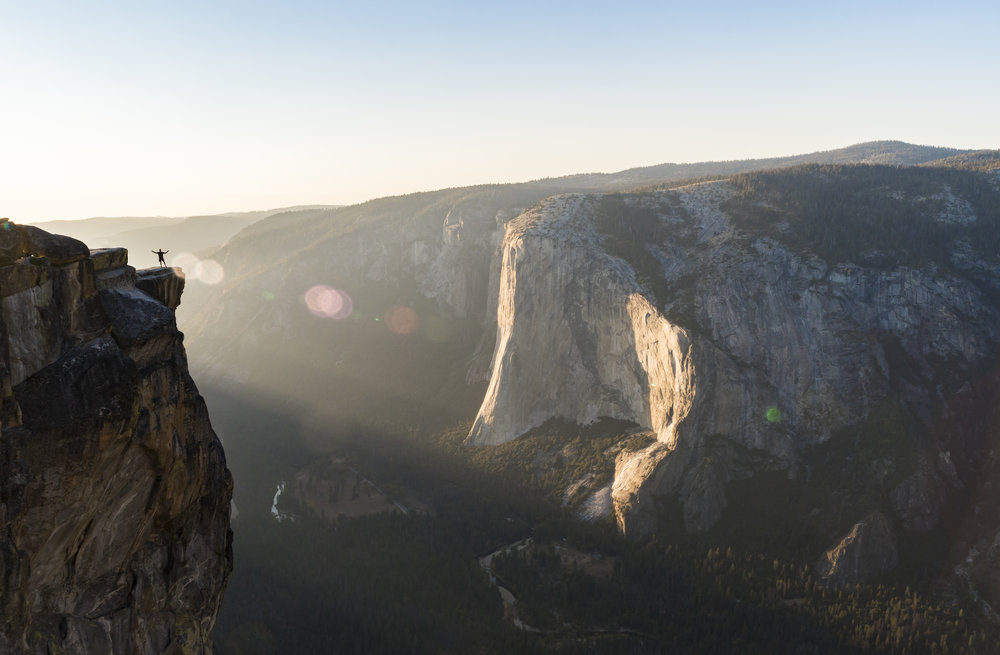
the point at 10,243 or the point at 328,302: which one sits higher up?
the point at 10,243

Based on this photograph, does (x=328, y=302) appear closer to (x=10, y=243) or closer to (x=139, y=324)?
(x=139, y=324)

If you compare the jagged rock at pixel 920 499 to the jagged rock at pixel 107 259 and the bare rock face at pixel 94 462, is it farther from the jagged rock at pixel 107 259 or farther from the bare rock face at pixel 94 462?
the jagged rock at pixel 107 259

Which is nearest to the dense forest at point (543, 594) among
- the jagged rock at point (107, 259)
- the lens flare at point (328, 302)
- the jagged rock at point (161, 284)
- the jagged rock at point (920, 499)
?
the jagged rock at point (920, 499)

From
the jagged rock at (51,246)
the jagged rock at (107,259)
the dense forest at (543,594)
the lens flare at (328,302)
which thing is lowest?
the dense forest at (543,594)

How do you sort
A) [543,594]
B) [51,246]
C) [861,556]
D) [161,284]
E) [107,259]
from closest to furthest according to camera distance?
[51,246] < [107,259] < [161,284] < [543,594] < [861,556]

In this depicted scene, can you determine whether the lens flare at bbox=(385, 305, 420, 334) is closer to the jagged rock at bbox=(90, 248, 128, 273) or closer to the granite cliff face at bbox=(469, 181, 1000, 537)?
the granite cliff face at bbox=(469, 181, 1000, 537)

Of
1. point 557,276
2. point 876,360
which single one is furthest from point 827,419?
point 557,276

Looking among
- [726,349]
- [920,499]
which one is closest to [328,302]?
[726,349]
